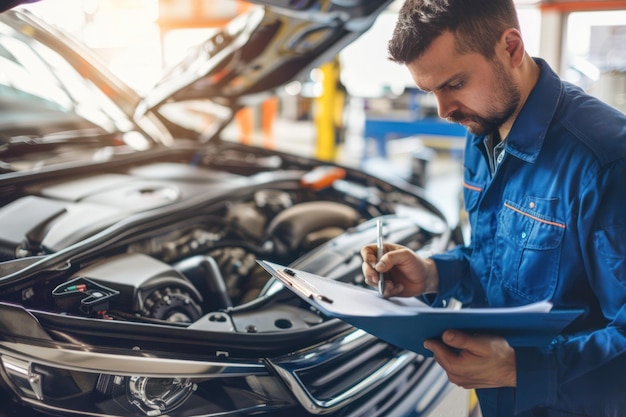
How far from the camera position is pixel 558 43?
21.6 ft

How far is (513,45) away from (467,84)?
0.35 feet

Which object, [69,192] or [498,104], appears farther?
[69,192]

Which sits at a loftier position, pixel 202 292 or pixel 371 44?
pixel 371 44

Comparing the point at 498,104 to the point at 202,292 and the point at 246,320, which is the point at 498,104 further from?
the point at 202,292

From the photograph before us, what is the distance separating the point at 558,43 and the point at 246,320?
6.57m

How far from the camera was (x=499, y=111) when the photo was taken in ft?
3.46

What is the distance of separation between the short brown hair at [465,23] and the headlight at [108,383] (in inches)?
30.7

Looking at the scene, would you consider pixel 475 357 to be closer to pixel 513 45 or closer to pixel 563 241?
pixel 563 241

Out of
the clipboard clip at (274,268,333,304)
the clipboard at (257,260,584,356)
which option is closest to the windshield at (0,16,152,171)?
the clipboard clip at (274,268,333,304)

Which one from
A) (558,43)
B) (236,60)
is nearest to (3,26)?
(236,60)

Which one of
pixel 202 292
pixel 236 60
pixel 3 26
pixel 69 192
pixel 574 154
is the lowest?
pixel 202 292

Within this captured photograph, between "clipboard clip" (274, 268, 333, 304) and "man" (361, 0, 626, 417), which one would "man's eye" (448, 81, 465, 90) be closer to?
"man" (361, 0, 626, 417)

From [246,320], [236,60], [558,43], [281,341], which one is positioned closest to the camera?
[281,341]

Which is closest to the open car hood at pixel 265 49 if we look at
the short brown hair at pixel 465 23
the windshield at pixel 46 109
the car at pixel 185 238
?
the car at pixel 185 238
